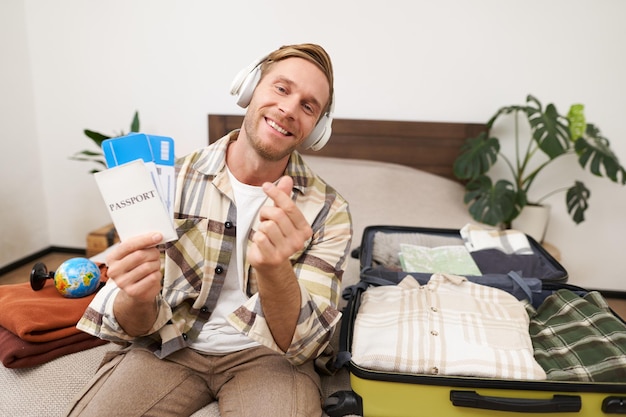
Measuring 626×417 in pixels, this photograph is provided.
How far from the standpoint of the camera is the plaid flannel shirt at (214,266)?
0.92m

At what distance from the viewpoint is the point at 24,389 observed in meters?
0.99

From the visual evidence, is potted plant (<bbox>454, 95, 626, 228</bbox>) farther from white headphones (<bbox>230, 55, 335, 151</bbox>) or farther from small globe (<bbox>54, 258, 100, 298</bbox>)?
small globe (<bbox>54, 258, 100, 298</bbox>)

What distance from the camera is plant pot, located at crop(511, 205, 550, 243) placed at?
90.7 inches

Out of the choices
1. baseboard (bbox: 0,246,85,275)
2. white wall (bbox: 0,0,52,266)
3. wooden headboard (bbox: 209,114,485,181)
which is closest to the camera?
wooden headboard (bbox: 209,114,485,181)

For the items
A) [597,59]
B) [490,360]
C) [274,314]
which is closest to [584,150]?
[597,59]

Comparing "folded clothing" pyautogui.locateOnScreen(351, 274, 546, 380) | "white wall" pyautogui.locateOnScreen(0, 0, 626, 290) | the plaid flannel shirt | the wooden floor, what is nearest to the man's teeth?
the plaid flannel shirt

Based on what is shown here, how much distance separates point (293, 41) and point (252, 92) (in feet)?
4.93

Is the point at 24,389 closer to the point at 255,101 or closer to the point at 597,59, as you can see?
the point at 255,101

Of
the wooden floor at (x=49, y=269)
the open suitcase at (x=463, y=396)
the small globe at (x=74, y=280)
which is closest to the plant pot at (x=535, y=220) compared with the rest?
the wooden floor at (x=49, y=269)

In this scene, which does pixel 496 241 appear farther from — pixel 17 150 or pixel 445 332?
pixel 17 150

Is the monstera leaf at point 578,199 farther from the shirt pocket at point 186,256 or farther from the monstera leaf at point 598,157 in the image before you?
the shirt pocket at point 186,256

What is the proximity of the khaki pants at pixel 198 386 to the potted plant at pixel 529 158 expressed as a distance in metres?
1.50

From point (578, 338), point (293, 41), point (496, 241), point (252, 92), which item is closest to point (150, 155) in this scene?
point (252, 92)

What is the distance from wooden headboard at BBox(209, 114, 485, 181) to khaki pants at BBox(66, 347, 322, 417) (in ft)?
5.44
